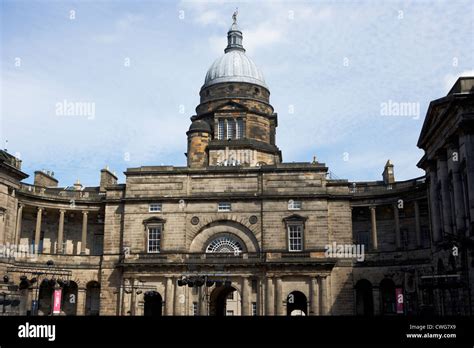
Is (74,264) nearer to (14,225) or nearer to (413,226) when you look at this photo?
(14,225)

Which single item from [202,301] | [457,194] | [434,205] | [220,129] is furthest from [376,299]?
[220,129]

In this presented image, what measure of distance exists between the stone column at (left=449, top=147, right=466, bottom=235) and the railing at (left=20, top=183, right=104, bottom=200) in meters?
30.7

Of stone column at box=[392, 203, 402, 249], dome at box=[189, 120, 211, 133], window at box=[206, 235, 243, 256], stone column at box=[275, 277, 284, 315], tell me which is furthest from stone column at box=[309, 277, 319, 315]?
dome at box=[189, 120, 211, 133]

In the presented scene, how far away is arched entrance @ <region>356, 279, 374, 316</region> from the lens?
48594 millimetres

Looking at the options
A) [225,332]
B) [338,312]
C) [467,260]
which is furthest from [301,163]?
[225,332]

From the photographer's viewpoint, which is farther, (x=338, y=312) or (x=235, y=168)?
(x=235, y=168)

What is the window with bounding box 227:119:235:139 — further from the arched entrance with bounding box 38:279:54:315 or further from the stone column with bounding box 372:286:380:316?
the arched entrance with bounding box 38:279:54:315

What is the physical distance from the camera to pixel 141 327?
17.4 m

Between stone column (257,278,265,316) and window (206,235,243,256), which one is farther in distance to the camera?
window (206,235,243,256)

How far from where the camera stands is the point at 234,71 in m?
59.6

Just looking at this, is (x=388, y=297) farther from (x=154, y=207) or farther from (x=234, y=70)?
(x=234, y=70)

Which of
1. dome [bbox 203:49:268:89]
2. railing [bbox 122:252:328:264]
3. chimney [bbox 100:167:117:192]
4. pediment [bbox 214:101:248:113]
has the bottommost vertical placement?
railing [bbox 122:252:328:264]

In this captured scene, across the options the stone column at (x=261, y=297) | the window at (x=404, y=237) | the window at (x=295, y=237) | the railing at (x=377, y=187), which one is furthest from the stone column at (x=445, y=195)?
the stone column at (x=261, y=297)

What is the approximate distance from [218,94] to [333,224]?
755 inches
